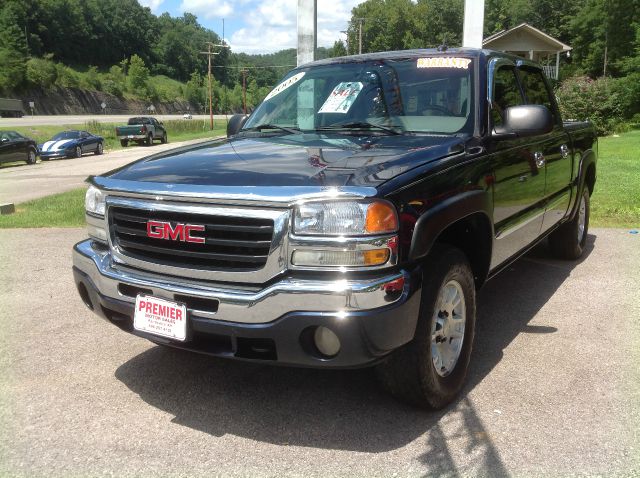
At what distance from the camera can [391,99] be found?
3.77 m

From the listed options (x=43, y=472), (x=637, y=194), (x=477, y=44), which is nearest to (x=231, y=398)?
(x=43, y=472)

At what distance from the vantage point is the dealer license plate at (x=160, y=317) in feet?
8.89

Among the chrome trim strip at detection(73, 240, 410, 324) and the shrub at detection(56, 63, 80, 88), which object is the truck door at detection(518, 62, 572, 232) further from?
the shrub at detection(56, 63, 80, 88)

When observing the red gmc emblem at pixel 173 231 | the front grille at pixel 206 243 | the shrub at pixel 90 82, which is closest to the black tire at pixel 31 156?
the front grille at pixel 206 243

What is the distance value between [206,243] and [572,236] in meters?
4.43

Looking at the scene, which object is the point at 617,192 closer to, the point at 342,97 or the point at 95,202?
the point at 342,97

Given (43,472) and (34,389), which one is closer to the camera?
(43,472)

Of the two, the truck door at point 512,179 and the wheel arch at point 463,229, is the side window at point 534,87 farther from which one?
the wheel arch at point 463,229

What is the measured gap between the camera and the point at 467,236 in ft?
11.1

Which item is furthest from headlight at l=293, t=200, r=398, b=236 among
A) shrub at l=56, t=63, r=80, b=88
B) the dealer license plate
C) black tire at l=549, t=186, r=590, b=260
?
shrub at l=56, t=63, r=80, b=88

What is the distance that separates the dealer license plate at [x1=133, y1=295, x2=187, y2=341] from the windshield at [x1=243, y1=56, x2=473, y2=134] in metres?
1.62

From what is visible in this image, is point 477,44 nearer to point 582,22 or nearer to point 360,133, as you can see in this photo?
point 360,133

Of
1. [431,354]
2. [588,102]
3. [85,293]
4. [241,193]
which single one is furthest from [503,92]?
[588,102]

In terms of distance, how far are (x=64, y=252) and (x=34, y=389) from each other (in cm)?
388
